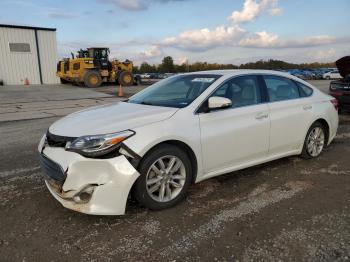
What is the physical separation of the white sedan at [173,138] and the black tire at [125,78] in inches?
867

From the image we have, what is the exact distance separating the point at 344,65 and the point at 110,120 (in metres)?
8.97

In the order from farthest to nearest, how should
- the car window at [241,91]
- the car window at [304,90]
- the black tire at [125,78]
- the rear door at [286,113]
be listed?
1. the black tire at [125,78]
2. the car window at [304,90]
3. the rear door at [286,113]
4. the car window at [241,91]

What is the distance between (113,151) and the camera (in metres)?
3.28

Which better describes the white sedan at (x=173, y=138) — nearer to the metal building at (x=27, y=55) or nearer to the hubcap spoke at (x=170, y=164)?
the hubcap spoke at (x=170, y=164)

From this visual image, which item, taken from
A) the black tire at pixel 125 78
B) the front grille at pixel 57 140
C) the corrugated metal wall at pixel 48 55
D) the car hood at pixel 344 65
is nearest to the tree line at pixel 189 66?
the corrugated metal wall at pixel 48 55

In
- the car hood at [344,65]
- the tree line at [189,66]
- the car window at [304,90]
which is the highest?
the car hood at [344,65]

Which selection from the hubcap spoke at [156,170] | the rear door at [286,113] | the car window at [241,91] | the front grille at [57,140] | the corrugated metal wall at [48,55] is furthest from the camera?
the corrugated metal wall at [48,55]

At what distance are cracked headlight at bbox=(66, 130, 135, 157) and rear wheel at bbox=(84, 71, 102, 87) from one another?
2238 centimetres

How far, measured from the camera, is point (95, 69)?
2566cm

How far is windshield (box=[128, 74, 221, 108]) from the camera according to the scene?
4.13 m

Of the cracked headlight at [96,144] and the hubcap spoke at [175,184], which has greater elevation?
the cracked headlight at [96,144]

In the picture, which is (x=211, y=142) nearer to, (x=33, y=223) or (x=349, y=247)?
(x=349, y=247)

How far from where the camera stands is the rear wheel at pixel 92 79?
2473 centimetres

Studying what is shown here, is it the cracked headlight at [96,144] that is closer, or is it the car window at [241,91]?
the cracked headlight at [96,144]
